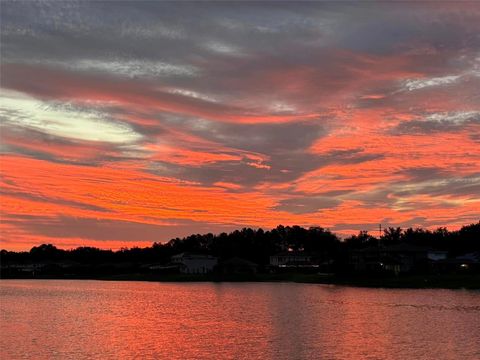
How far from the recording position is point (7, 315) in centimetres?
6638

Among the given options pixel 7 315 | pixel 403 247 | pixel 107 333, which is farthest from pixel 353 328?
pixel 403 247

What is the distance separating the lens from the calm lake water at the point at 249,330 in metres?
40.4

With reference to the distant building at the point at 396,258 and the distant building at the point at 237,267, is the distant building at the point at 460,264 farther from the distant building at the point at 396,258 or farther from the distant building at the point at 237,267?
the distant building at the point at 237,267

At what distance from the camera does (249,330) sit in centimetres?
5141

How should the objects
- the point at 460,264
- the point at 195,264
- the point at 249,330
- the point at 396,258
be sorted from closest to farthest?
the point at 249,330, the point at 460,264, the point at 396,258, the point at 195,264

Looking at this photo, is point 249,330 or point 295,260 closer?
point 249,330

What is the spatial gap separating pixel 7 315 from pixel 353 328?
38.6 m

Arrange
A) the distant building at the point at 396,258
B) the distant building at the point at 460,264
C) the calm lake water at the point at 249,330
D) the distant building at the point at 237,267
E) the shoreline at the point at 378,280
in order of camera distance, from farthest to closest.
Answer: the distant building at the point at 237,267 < the distant building at the point at 396,258 < the distant building at the point at 460,264 < the shoreline at the point at 378,280 < the calm lake water at the point at 249,330

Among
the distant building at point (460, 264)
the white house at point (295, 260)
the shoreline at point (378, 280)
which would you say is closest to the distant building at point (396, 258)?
the distant building at point (460, 264)

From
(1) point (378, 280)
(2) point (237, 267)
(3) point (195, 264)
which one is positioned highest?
(3) point (195, 264)

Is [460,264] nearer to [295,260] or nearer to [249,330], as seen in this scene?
[295,260]

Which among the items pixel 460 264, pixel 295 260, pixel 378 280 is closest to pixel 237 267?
pixel 295 260

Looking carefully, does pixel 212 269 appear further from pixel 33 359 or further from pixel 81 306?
pixel 33 359

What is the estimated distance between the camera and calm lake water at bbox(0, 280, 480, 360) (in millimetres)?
40406
